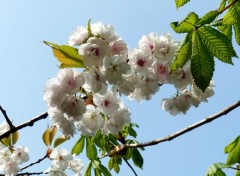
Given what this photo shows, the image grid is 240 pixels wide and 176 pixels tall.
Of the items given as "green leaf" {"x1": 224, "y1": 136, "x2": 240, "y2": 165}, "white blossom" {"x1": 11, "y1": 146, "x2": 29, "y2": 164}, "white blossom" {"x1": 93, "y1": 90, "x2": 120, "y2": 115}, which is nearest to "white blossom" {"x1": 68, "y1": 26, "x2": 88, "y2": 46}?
"white blossom" {"x1": 93, "y1": 90, "x2": 120, "y2": 115}

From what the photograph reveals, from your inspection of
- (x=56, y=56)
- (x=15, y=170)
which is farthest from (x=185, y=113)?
(x=15, y=170)

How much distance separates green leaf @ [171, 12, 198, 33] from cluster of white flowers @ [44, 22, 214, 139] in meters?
0.19

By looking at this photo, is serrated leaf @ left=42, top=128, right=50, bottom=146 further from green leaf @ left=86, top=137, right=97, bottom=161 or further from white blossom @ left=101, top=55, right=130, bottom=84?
white blossom @ left=101, top=55, right=130, bottom=84

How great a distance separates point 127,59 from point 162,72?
0.68 feet

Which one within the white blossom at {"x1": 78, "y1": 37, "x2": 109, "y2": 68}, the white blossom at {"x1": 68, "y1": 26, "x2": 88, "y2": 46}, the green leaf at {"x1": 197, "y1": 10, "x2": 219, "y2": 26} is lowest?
the green leaf at {"x1": 197, "y1": 10, "x2": 219, "y2": 26}

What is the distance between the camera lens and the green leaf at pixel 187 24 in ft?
6.54

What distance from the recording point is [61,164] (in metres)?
4.52

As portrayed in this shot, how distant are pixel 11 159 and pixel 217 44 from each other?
3031 mm

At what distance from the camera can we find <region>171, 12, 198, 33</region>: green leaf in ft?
6.54

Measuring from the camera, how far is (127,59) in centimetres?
222

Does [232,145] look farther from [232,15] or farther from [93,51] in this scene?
[93,51]

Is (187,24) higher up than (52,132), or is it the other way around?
(52,132)

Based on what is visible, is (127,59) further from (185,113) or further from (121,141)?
(121,141)

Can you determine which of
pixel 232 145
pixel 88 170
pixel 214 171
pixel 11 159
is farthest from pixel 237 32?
pixel 11 159
